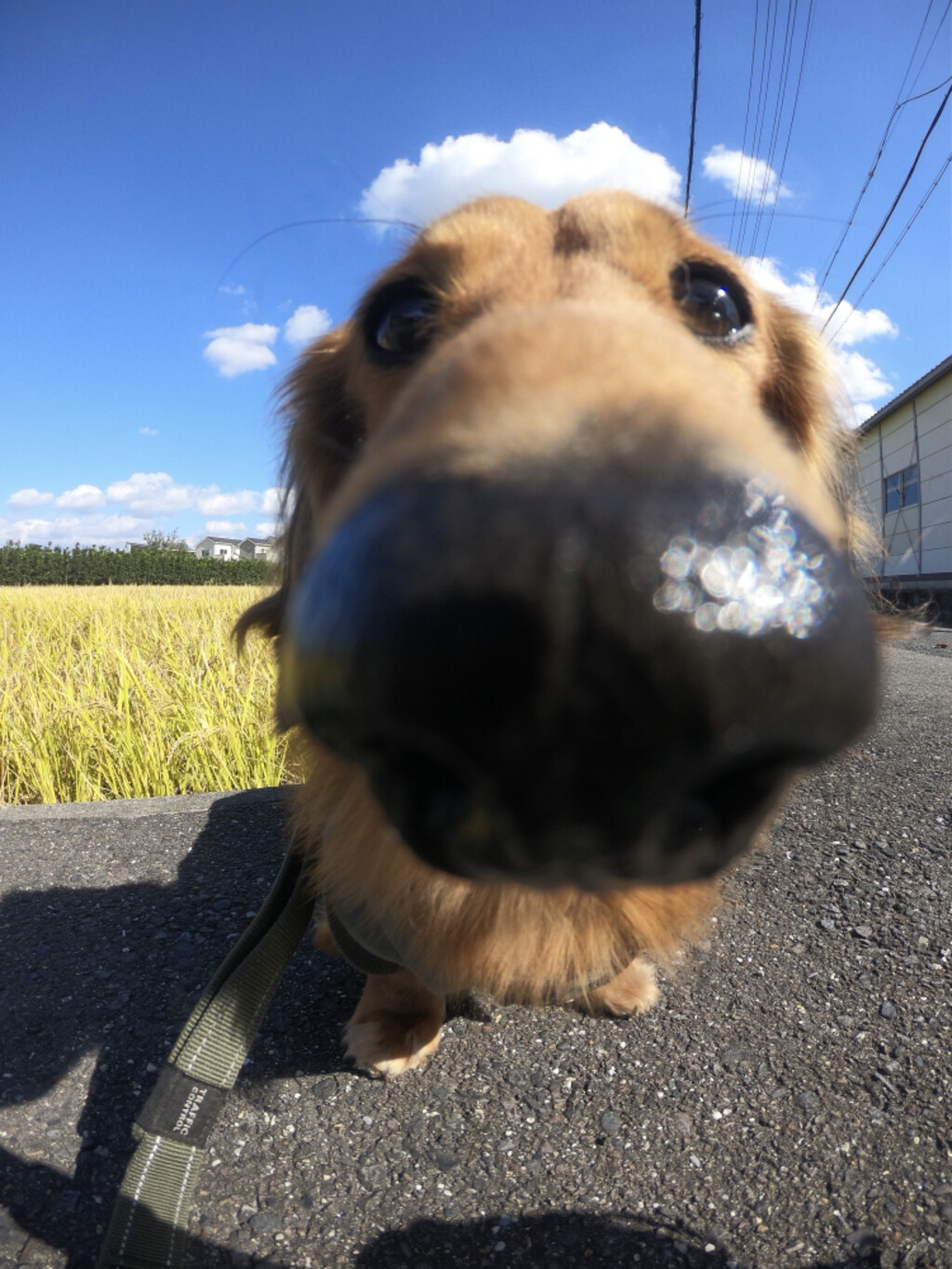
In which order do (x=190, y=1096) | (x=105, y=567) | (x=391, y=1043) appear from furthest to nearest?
(x=105, y=567)
(x=391, y=1043)
(x=190, y=1096)

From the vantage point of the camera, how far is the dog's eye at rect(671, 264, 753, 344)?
134 cm

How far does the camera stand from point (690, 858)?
57 centimetres

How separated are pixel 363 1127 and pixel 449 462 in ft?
5.58

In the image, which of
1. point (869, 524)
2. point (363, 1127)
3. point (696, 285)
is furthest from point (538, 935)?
point (869, 524)

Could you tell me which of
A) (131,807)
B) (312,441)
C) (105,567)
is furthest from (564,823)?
(105,567)

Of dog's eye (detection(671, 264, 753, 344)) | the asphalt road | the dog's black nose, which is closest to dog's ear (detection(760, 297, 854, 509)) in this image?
dog's eye (detection(671, 264, 753, 344))

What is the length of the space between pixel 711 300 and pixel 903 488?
17.0 m

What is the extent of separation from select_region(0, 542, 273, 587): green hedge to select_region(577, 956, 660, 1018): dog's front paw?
39.1 metres

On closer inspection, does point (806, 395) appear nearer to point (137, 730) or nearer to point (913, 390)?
point (137, 730)

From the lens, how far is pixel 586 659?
0.46 meters

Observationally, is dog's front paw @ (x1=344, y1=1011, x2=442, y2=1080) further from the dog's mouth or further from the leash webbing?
the dog's mouth

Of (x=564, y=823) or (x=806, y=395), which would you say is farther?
(x=806, y=395)

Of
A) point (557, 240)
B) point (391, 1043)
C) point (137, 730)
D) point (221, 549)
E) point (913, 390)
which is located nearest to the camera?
point (557, 240)

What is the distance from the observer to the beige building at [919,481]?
46.1ft
